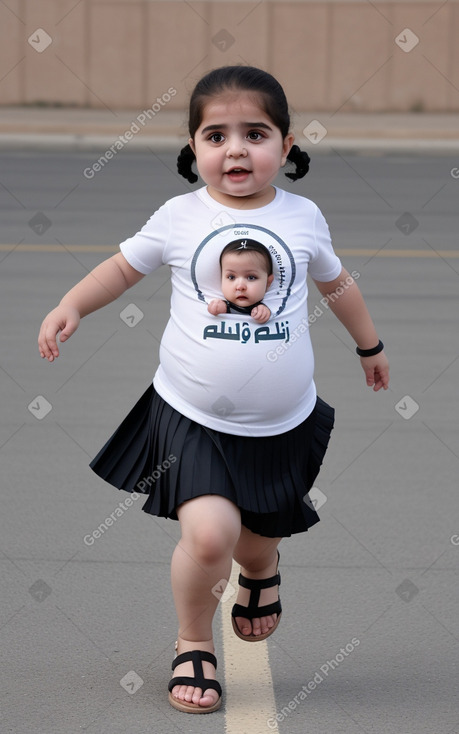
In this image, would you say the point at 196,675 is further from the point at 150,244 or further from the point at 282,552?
the point at 282,552

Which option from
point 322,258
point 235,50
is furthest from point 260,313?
point 235,50

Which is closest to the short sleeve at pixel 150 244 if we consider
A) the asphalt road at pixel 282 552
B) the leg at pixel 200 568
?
the leg at pixel 200 568

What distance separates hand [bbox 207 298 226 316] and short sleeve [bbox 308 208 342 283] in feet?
0.95

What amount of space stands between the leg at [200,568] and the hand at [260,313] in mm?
463

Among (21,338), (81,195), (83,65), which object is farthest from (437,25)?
(21,338)

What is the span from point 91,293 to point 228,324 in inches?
15.4

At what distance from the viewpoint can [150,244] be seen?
3.47 meters

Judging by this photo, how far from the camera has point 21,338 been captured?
765 centimetres

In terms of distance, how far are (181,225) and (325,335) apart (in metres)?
4.64

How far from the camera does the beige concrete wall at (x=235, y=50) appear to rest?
1041 inches

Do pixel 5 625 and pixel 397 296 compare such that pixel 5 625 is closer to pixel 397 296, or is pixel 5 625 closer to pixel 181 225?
pixel 181 225

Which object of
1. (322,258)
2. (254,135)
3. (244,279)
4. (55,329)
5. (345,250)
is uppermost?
(345,250)

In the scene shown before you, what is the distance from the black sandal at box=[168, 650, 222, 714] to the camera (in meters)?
3.45

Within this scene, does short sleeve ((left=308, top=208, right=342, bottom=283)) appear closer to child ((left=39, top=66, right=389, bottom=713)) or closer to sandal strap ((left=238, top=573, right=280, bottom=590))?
child ((left=39, top=66, right=389, bottom=713))
